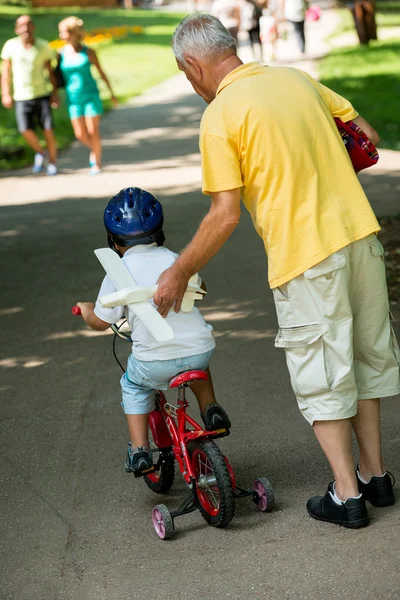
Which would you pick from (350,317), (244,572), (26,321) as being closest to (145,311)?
(350,317)

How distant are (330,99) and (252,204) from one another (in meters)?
0.57

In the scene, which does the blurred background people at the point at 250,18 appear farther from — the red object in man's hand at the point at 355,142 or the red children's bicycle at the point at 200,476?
the red children's bicycle at the point at 200,476

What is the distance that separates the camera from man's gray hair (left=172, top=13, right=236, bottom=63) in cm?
385

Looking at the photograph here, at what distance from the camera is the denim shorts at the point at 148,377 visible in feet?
13.8

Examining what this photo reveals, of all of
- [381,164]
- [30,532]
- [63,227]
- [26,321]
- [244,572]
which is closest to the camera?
[244,572]

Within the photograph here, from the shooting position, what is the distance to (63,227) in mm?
10445

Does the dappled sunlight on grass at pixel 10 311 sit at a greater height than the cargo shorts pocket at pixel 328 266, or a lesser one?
lesser

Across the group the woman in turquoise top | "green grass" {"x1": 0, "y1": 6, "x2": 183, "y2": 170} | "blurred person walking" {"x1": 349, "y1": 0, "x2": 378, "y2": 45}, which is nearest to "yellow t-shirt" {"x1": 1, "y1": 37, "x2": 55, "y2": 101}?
the woman in turquoise top

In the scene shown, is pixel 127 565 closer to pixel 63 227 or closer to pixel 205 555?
pixel 205 555

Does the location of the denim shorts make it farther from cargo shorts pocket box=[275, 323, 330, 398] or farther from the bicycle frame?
cargo shorts pocket box=[275, 323, 330, 398]

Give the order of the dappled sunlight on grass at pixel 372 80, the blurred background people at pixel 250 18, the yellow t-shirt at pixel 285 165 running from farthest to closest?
the blurred background people at pixel 250 18 → the dappled sunlight on grass at pixel 372 80 → the yellow t-shirt at pixel 285 165

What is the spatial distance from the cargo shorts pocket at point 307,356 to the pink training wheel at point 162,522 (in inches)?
30.2

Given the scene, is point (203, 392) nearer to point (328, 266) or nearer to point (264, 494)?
point (264, 494)

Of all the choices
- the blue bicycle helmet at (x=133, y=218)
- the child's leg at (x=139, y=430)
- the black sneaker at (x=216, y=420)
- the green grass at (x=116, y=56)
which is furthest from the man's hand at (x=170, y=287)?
the green grass at (x=116, y=56)
